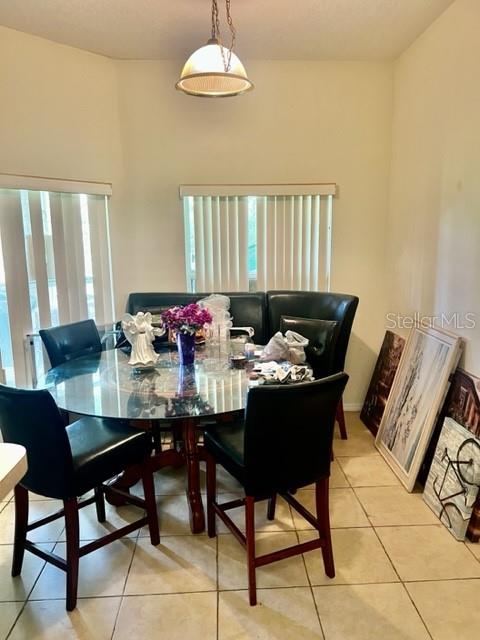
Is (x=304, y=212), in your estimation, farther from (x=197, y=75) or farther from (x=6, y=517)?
(x=6, y=517)

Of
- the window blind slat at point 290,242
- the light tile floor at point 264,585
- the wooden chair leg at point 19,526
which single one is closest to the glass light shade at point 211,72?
the window blind slat at point 290,242

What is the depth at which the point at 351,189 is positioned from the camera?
367 cm

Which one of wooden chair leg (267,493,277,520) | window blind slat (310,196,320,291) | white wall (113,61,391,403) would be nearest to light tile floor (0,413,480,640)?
wooden chair leg (267,493,277,520)

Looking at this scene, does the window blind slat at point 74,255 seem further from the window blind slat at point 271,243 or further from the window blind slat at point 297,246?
the window blind slat at point 297,246

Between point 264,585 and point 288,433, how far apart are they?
751mm

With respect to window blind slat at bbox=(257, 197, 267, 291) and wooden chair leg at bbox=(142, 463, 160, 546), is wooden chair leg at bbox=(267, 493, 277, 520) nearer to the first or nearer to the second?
wooden chair leg at bbox=(142, 463, 160, 546)

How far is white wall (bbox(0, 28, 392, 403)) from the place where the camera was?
3457mm

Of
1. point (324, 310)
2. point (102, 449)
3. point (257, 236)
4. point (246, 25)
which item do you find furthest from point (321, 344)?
point (246, 25)

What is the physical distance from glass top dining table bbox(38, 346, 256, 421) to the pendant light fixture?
4.92 ft

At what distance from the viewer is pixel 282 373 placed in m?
2.24

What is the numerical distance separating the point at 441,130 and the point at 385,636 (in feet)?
8.89

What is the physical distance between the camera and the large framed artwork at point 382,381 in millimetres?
3430

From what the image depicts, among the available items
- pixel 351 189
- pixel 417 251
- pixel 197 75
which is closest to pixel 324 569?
pixel 417 251

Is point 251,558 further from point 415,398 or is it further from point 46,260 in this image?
point 46,260
